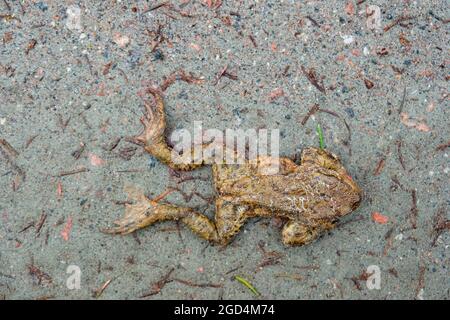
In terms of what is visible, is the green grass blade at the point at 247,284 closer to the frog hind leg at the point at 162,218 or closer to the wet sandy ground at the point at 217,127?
the wet sandy ground at the point at 217,127

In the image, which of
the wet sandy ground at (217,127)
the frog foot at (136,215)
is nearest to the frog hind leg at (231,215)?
the wet sandy ground at (217,127)

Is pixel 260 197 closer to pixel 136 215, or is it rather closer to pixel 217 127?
pixel 217 127

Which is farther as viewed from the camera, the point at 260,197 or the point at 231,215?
the point at 231,215

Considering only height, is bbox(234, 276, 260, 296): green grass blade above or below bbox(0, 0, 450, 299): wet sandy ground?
below

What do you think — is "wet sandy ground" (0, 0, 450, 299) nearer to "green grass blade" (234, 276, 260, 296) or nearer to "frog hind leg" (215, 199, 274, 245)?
"green grass blade" (234, 276, 260, 296)

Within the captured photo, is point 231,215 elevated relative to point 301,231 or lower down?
elevated

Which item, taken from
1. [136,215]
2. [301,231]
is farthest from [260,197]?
[136,215]

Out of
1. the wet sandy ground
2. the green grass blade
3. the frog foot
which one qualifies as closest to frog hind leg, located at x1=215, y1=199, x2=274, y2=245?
the wet sandy ground
